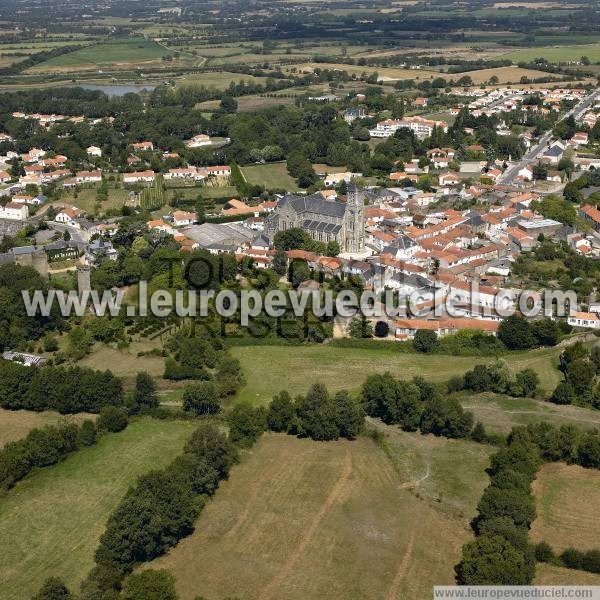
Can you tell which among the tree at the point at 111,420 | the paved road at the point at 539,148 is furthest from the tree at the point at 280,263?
the paved road at the point at 539,148

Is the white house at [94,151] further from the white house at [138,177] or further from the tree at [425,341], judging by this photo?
the tree at [425,341]

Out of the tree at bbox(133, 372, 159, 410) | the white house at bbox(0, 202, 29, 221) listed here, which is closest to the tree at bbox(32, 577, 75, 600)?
the tree at bbox(133, 372, 159, 410)

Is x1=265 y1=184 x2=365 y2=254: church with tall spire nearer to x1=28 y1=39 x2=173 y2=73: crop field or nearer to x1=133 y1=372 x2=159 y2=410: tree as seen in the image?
x1=133 y1=372 x2=159 y2=410: tree

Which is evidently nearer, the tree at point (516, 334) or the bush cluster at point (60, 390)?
the bush cluster at point (60, 390)

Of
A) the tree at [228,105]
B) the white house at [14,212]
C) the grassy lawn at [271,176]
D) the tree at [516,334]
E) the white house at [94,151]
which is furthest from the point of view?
the tree at [228,105]

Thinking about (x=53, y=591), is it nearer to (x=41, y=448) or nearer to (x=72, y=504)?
(x=72, y=504)

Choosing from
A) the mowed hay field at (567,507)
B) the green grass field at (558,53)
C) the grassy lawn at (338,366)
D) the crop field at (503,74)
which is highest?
the green grass field at (558,53)

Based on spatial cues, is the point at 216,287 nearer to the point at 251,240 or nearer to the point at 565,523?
the point at 251,240
